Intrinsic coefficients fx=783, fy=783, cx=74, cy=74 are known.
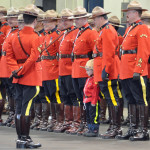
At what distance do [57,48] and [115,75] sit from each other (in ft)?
6.58

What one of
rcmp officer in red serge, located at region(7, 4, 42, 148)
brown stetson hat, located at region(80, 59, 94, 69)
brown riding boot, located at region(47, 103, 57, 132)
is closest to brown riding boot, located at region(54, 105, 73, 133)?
brown riding boot, located at region(47, 103, 57, 132)

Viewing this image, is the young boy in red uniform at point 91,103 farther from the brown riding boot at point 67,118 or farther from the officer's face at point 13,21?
the officer's face at point 13,21

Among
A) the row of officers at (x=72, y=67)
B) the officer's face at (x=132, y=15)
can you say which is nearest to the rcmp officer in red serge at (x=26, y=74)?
the row of officers at (x=72, y=67)

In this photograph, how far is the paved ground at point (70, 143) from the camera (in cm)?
1199

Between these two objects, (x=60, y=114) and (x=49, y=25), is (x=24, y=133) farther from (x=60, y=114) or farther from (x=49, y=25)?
(x=49, y=25)

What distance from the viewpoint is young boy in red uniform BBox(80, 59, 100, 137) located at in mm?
13562

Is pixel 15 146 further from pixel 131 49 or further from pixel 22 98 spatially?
pixel 131 49

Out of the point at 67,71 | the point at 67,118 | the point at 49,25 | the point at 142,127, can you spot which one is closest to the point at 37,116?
the point at 67,118

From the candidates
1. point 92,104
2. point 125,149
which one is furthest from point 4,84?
point 125,149

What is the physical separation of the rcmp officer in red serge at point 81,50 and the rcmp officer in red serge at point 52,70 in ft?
2.52

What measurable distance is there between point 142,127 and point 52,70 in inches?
109

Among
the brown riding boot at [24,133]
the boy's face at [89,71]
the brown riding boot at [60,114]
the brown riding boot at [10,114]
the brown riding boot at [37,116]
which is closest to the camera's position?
the brown riding boot at [24,133]

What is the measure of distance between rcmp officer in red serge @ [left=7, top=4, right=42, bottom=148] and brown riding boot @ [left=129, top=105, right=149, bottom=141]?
1767 millimetres

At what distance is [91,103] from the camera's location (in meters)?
13.6
